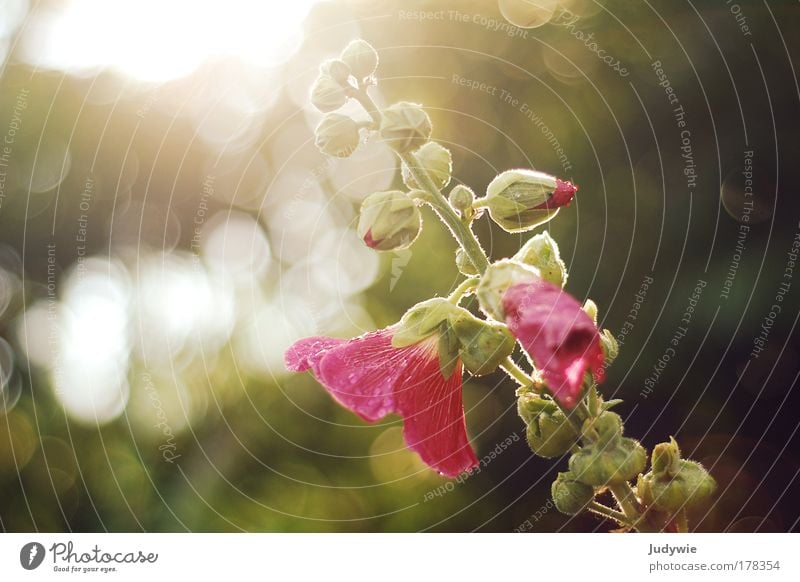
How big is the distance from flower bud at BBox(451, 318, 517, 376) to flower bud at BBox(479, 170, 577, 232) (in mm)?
171

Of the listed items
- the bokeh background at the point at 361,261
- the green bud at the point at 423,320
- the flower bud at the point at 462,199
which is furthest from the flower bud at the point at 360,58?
the bokeh background at the point at 361,261

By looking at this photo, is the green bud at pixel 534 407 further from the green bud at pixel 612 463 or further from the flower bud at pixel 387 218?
the flower bud at pixel 387 218

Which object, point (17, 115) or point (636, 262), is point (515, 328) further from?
point (17, 115)

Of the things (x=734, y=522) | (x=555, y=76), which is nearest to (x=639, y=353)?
(x=734, y=522)

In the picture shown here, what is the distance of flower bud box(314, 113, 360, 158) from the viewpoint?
1.10m

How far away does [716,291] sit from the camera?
2.25 metres

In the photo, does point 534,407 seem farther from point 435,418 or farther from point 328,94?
point 328,94

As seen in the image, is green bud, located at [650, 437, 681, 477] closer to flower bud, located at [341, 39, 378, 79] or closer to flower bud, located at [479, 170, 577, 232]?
flower bud, located at [479, 170, 577, 232]

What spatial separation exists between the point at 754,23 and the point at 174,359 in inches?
88.7

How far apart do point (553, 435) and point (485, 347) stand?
0.14m

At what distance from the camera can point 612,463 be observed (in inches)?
35.3
